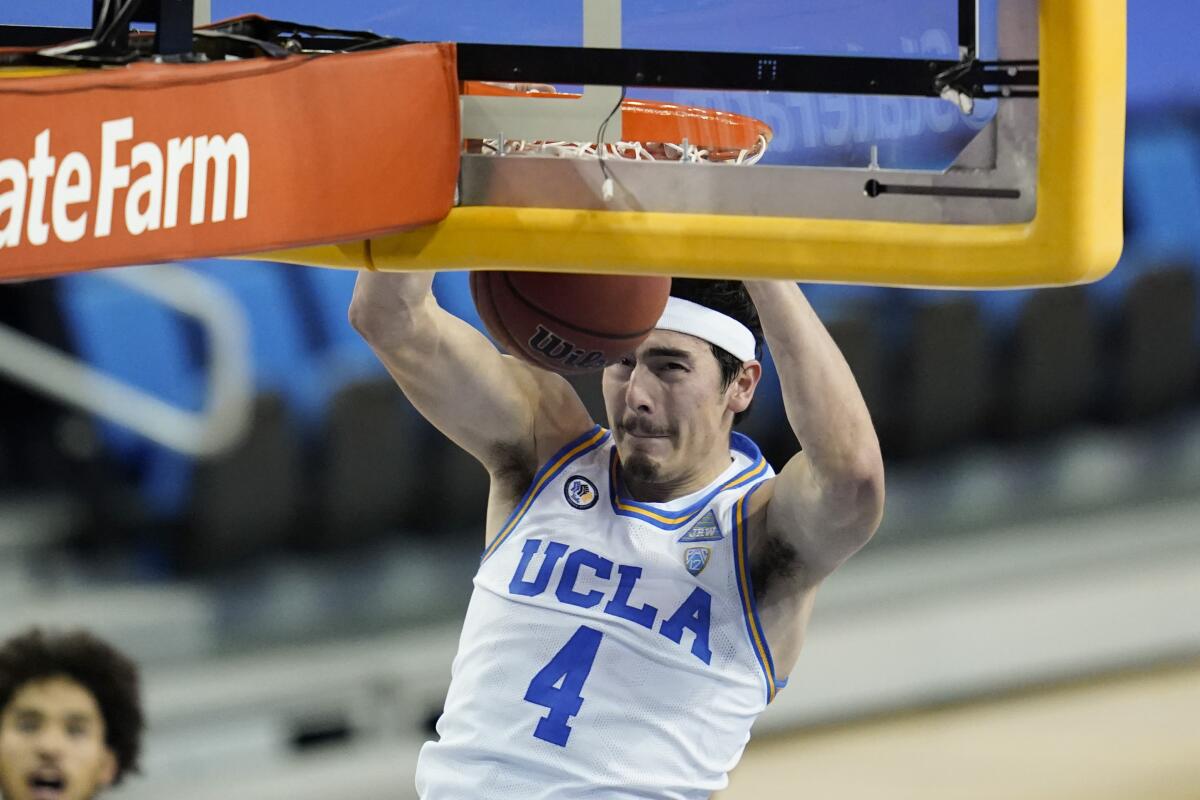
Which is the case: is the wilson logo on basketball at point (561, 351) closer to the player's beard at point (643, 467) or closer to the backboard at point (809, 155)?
the player's beard at point (643, 467)

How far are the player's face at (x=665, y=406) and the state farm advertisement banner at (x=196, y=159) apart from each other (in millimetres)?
1227

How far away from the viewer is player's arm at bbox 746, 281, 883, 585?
2570mm

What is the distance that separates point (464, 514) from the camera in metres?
5.50

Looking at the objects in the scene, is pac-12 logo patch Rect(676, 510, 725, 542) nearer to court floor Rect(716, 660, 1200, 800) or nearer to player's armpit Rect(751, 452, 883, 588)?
player's armpit Rect(751, 452, 883, 588)

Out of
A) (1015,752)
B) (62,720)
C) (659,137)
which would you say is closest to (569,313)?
(659,137)

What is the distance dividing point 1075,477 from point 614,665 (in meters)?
3.38

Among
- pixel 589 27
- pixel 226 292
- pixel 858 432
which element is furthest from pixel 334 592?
pixel 589 27

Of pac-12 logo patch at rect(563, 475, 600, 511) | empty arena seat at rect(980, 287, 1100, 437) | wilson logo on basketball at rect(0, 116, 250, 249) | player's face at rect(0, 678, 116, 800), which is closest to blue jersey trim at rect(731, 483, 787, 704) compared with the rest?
pac-12 logo patch at rect(563, 475, 600, 511)

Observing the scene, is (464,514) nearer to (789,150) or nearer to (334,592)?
(334,592)

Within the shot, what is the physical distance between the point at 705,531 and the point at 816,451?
345 millimetres

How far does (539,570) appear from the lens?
3010 mm

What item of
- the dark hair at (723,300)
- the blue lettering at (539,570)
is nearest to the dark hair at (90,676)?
the blue lettering at (539,570)

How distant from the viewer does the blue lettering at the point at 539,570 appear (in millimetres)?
2988

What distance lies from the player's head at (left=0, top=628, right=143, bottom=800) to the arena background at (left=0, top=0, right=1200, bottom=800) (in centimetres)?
50
